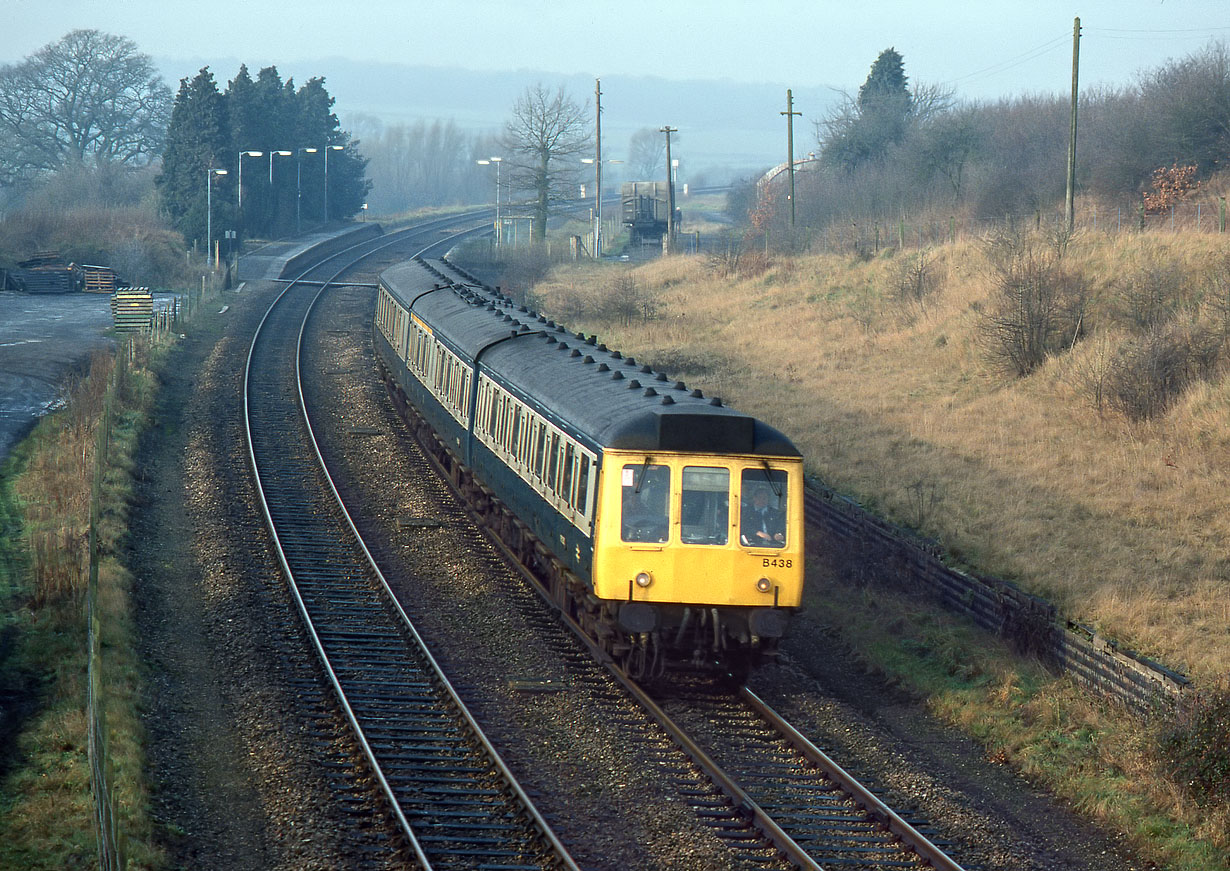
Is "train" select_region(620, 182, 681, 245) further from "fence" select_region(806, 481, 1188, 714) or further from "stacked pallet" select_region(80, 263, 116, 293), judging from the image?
"fence" select_region(806, 481, 1188, 714)

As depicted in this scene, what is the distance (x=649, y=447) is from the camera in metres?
11.8

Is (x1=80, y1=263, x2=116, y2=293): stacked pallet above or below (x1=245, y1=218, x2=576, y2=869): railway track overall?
above

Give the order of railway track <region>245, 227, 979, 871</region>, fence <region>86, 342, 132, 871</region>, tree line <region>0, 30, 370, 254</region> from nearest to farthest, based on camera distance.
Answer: fence <region>86, 342, 132, 871</region>, railway track <region>245, 227, 979, 871</region>, tree line <region>0, 30, 370, 254</region>

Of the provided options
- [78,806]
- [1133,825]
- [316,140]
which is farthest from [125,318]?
[316,140]

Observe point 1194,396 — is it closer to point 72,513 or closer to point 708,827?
point 708,827

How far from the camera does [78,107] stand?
87.3m

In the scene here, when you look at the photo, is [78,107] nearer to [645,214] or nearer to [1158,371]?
[645,214]

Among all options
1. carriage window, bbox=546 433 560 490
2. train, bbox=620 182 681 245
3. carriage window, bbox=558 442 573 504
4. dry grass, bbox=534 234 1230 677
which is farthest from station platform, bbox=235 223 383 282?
carriage window, bbox=558 442 573 504

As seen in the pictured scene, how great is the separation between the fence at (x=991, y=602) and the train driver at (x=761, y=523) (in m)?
3.45

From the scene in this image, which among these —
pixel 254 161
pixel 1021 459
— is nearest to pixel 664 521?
pixel 1021 459

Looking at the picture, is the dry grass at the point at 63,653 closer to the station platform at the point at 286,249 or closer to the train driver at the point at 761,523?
the train driver at the point at 761,523

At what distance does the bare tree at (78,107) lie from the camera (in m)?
85.2

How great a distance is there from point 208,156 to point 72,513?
4999 centimetres

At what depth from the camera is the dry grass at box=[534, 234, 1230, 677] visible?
635 inches
